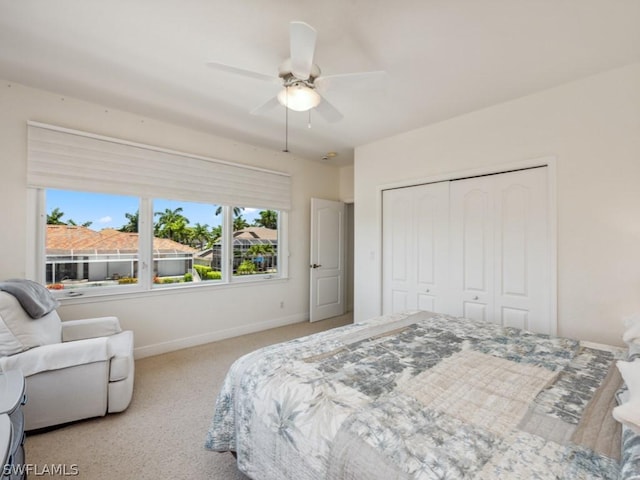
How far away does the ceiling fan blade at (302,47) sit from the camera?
1463mm

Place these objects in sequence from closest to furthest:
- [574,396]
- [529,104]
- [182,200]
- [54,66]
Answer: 1. [574,396]
2. [54,66]
3. [529,104]
4. [182,200]

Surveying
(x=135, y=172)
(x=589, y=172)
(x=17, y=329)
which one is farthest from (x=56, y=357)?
(x=589, y=172)

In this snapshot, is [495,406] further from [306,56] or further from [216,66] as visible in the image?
[216,66]

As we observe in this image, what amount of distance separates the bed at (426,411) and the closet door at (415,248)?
158cm

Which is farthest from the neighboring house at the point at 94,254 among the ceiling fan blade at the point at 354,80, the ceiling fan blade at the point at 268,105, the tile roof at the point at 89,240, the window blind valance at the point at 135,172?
the ceiling fan blade at the point at 354,80

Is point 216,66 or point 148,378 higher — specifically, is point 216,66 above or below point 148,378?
above

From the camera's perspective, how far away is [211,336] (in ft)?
12.4

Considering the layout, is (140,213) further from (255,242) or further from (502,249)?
(502,249)

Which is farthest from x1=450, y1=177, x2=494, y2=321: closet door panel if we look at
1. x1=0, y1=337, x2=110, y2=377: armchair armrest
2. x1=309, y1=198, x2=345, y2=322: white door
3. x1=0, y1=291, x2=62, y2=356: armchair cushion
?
x1=0, y1=291, x2=62, y2=356: armchair cushion

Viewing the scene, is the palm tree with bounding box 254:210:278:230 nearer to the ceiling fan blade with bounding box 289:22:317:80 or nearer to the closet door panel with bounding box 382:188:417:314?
the closet door panel with bounding box 382:188:417:314

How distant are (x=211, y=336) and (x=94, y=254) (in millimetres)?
1585

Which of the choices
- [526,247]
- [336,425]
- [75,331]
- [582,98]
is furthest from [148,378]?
[582,98]

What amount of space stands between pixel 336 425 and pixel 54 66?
3175 mm

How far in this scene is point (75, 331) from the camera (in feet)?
8.40
